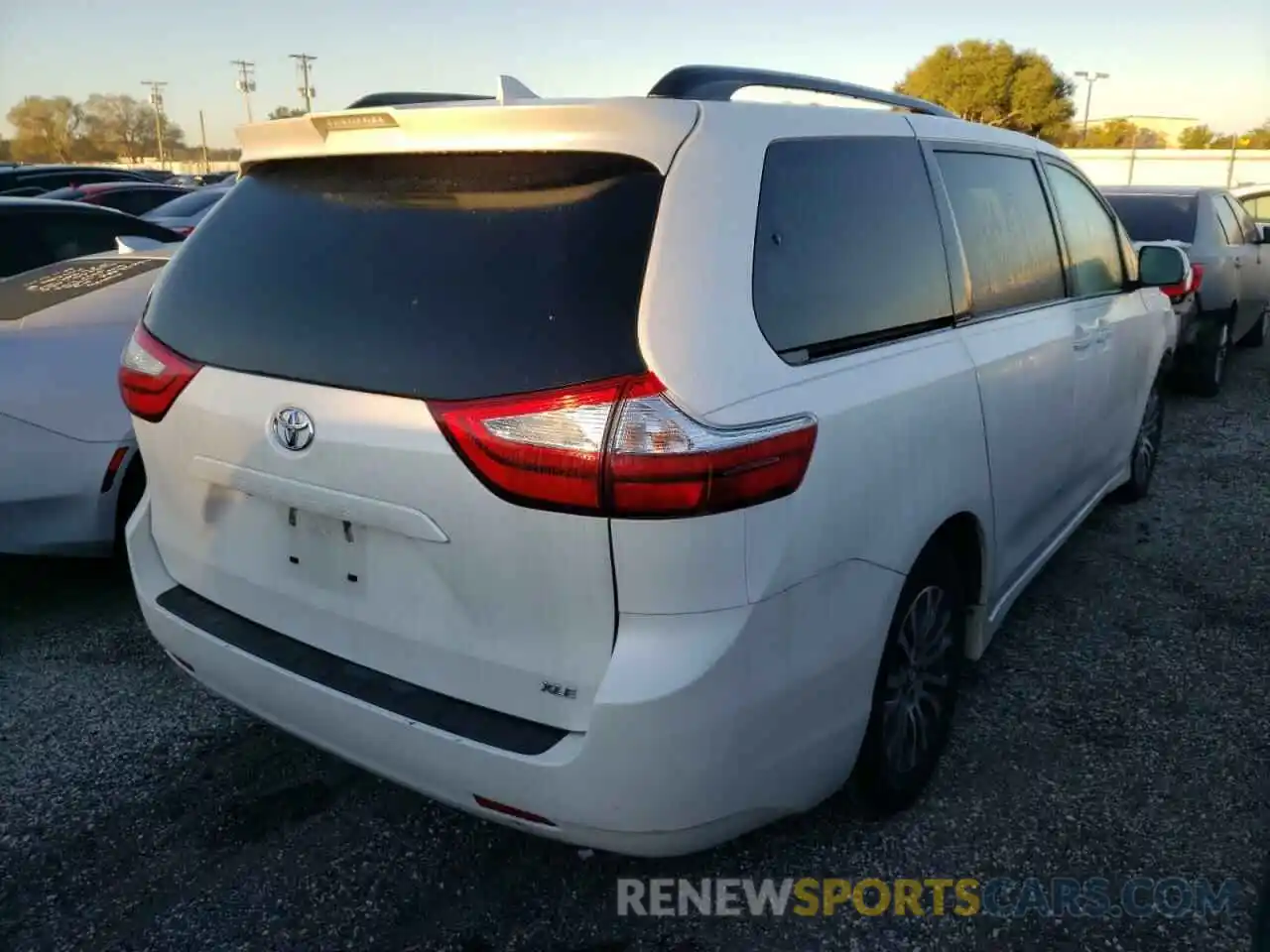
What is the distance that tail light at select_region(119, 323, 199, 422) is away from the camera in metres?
2.37

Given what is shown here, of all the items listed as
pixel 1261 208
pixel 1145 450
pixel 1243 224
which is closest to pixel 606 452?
pixel 1145 450

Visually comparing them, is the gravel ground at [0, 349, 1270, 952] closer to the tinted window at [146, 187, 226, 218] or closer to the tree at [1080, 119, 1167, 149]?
the tinted window at [146, 187, 226, 218]

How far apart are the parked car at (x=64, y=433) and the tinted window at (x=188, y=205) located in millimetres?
10030

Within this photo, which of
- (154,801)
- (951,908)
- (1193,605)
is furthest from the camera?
(1193,605)

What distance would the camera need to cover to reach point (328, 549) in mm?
2166

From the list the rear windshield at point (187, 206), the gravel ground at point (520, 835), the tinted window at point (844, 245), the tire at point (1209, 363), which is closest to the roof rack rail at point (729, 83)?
the tinted window at point (844, 245)

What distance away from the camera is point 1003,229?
10.6 ft

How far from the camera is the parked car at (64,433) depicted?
3576 mm

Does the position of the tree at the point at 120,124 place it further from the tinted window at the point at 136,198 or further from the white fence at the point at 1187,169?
the tinted window at the point at 136,198

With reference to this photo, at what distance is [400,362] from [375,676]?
27.0 inches

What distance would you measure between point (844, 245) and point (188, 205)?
13461 millimetres

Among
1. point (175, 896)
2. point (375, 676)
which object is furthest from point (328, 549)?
point (175, 896)

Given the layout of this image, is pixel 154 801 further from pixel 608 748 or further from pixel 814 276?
pixel 814 276

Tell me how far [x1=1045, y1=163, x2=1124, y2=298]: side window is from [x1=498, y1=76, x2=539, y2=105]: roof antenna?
2133 mm
